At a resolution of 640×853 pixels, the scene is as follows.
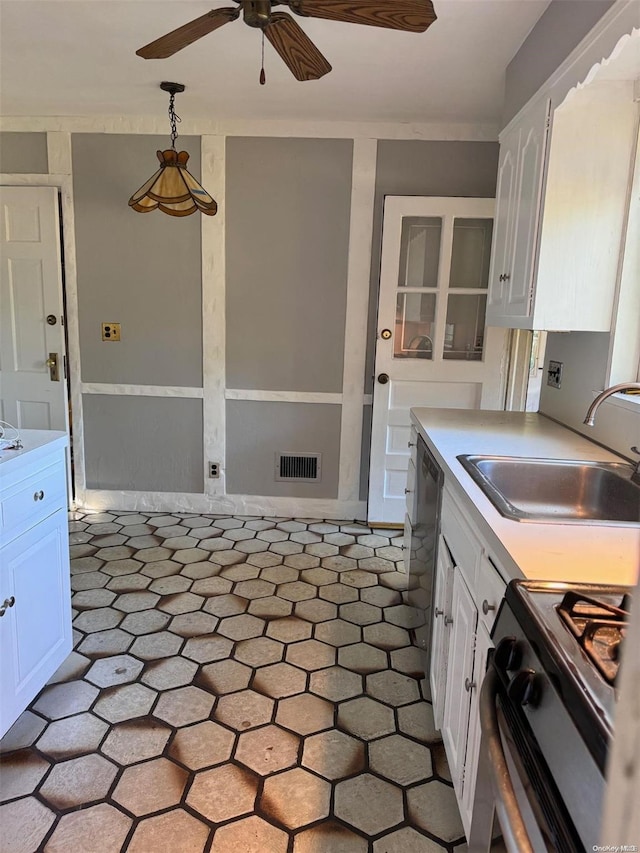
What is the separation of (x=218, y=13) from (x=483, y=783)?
6.40 ft

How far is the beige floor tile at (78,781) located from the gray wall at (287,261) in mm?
2287

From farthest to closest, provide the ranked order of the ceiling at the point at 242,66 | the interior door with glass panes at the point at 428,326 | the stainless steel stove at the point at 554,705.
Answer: the interior door with glass panes at the point at 428,326, the ceiling at the point at 242,66, the stainless steel stove at the point at 554,705

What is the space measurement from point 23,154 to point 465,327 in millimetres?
2917

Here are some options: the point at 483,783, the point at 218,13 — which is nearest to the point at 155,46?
the point at 218,13

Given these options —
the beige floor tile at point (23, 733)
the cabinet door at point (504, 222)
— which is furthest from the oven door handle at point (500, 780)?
the cabinet door at point (504, 222)

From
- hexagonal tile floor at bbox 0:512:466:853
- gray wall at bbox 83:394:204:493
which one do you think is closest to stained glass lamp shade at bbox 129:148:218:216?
gray wall at bbox 83:394:204:493

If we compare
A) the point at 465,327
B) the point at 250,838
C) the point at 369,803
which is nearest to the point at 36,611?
the point at 250,838

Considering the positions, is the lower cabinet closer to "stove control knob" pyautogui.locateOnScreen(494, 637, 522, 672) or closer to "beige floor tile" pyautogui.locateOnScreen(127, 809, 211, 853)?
"stove control knob" pyautogui.locateOnScreen(494, 637, 522, 672)

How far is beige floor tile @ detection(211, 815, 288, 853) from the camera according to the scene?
1.41 m

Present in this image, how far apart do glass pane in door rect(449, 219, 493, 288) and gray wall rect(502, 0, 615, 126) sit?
2.87ft

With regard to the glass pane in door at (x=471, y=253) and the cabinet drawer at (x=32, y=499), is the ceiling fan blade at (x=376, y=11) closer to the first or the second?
the cabinet drawer at (x=32, y=499)

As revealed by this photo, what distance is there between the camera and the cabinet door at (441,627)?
162 cm

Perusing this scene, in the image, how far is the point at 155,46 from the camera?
5.66ft

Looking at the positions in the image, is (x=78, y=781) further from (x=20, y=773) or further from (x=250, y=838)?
(x=250, y=838)
